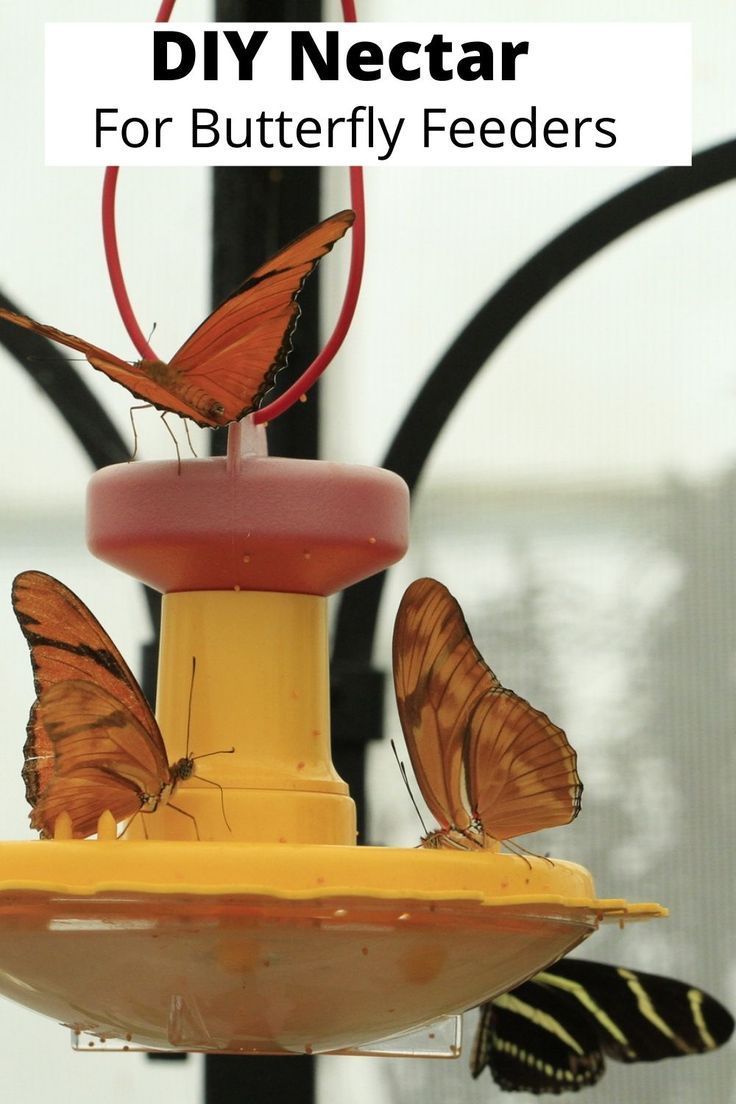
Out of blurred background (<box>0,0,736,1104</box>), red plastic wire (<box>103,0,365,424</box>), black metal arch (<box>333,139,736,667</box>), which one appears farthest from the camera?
blurred background (<box>0,0,736,1104</box>)

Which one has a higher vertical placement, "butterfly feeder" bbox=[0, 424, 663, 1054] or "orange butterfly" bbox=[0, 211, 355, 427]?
"orange butterfly" bbox=[0, 211, 355, 427]

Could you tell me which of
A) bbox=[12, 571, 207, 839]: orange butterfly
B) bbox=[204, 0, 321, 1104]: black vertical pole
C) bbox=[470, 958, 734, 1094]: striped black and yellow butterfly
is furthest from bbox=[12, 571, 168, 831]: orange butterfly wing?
bbox=[204, 0, 321, 1104]: black vertical pole

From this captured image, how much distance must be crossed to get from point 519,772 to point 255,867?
0.17m

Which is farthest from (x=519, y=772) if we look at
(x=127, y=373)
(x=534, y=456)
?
(x=534, y=456)

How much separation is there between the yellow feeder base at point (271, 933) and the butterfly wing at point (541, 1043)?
536mm

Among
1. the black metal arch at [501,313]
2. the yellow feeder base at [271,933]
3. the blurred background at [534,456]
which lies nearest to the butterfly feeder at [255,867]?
the yellow feeder base at [271,933]

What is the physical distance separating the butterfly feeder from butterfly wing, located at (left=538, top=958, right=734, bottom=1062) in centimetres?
44

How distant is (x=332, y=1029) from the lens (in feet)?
2.25

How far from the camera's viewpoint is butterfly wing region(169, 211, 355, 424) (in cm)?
71

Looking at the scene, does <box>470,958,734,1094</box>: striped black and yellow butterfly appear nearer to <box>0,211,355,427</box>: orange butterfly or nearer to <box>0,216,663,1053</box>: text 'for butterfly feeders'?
<box>0,216,663,1053</box>: text 'for butterfly feeders'

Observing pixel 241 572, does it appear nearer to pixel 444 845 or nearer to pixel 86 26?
pixel 444 845

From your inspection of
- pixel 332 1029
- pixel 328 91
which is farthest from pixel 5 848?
pixel 328 91

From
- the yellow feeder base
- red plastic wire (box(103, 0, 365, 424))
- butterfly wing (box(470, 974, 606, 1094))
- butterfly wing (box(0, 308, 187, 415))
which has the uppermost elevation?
red plastic wire (box(103, 0, 365, 424))

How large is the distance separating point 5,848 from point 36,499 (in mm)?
988
